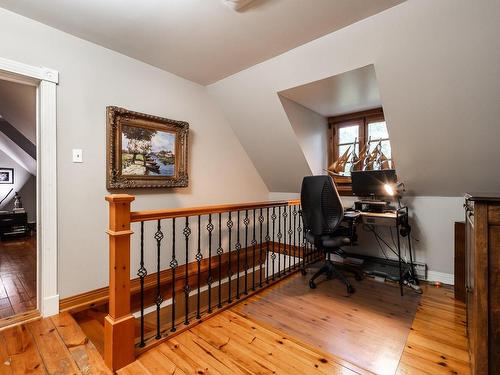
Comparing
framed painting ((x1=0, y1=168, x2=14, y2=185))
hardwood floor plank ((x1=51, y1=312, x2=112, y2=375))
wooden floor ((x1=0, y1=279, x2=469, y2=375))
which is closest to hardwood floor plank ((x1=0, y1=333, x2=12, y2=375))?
wooden floor ((x1=0, y1=279, x2=469, y2=375))

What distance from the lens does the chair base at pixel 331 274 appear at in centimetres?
248

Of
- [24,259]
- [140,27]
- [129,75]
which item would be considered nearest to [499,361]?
[140,27]

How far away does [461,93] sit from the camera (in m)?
2.02

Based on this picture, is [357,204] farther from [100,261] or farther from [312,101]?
[100,261]

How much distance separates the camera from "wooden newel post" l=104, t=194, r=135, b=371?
1430 mm

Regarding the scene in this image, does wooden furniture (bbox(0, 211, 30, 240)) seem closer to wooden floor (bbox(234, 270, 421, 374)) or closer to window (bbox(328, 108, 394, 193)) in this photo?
wooden floor (bbox(234, 270, 421, 374))

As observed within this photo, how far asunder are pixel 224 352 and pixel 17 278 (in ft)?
8.68

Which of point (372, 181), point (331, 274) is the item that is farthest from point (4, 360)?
point (372, 181)

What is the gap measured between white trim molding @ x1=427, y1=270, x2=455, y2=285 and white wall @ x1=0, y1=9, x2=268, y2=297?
3.00m

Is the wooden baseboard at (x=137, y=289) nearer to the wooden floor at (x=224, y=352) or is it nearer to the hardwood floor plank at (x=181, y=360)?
the wooden floor at (x=224, y=352)

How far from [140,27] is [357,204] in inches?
110

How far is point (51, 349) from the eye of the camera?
1596 millimetres

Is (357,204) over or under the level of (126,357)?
over

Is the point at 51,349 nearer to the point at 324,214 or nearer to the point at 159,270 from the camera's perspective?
the point at 159,270
